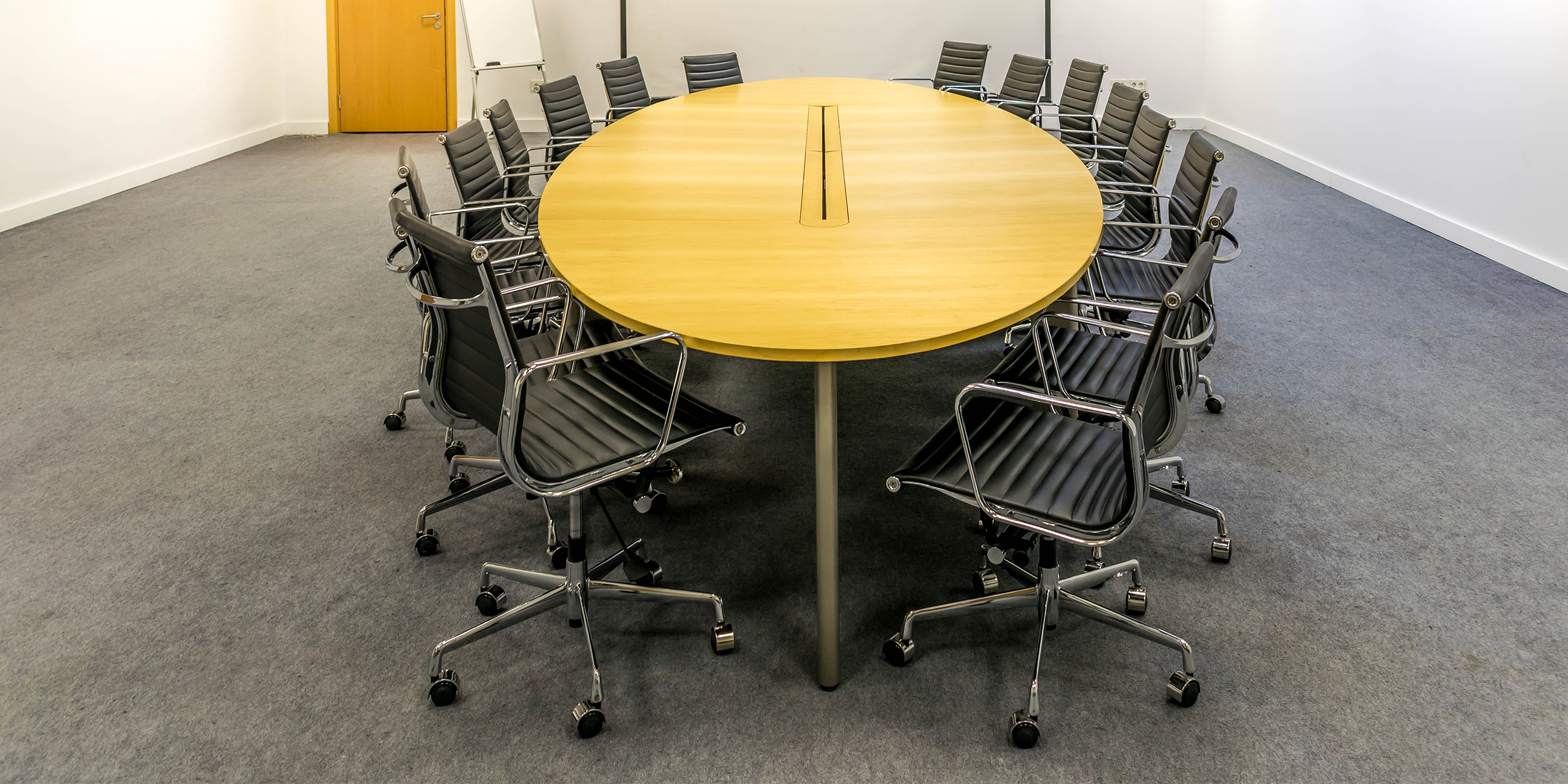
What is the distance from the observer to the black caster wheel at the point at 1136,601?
2207 millimetres

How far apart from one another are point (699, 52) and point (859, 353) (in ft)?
22.1

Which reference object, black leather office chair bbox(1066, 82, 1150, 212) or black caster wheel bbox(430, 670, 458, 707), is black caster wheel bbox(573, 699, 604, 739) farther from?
Result: black leather office chair bbox(1066, 82, 1150, 212)

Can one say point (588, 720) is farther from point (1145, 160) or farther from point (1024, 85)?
point (1024, 85)

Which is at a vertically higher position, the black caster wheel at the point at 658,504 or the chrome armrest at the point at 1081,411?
the chrome armrest at the point at 1081,411

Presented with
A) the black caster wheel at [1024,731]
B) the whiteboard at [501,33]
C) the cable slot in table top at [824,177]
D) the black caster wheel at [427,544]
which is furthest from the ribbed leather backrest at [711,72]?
the black caster wheel at [1024,731]

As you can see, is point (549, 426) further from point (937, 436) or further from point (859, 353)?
point (937, 436)

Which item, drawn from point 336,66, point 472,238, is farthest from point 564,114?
point 336,66

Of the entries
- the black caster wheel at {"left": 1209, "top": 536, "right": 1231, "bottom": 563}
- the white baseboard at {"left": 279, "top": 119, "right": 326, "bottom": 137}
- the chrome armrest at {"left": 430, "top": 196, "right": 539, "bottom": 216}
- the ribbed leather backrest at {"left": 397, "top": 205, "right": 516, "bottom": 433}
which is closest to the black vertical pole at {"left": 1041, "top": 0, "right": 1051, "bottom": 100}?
the white baseboard at {"left": 279, "top": 119, "right": 326, "bottom": 137}

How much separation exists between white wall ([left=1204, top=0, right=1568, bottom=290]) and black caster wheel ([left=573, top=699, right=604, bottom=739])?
15.0 feet

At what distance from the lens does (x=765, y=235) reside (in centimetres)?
254

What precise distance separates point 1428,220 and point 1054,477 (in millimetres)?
4514

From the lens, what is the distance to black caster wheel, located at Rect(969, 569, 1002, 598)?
2.29 metres

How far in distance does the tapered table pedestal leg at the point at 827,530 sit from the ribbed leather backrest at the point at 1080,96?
10.8 ft

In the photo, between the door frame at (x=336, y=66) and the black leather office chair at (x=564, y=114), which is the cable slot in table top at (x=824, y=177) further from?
the door frame at (x=336, y=66)
